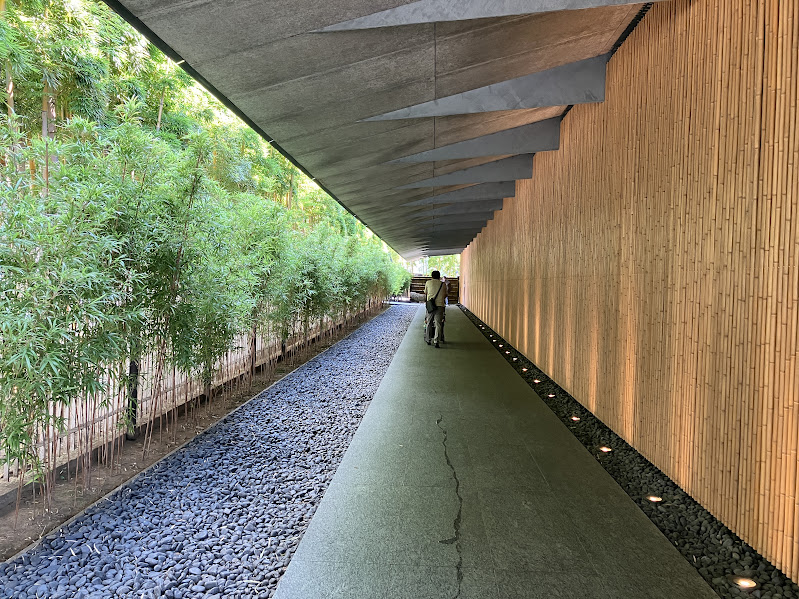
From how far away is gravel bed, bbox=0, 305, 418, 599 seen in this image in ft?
5.90

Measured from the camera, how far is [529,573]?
1840 millimetres


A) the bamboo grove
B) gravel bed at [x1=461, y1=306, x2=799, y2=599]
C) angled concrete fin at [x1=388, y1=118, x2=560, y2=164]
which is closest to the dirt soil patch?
the bamboo grove

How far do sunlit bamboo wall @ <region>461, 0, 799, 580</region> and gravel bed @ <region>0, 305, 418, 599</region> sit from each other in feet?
6.70

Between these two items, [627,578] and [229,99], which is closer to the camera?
[627,578]

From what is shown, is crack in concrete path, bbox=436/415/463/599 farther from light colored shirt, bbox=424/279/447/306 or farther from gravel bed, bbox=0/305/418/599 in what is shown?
light colored shirt, bbox=424/279/447/306

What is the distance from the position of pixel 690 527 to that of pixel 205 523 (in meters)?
2.40

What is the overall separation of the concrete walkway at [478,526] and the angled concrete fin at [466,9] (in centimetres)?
271

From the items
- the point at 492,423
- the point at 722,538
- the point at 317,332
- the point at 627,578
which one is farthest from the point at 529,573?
the point at 317,332

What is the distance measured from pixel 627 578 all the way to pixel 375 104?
3.76 meters

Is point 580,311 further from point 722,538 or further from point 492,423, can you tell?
point 722,538

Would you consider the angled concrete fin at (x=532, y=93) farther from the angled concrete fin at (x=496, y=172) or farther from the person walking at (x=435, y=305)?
the person walking at (x=435, y=305)

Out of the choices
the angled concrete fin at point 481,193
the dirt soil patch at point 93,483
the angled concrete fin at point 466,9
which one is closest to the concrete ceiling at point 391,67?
the angled concrete fin at point 466,9

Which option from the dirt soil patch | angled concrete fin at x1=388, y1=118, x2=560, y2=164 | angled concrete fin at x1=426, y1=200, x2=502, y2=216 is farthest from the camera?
angled concrete fin at x1=426, y1=200, x2=502, y2=216

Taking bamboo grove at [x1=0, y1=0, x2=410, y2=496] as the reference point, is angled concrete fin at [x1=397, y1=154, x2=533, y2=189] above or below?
above
